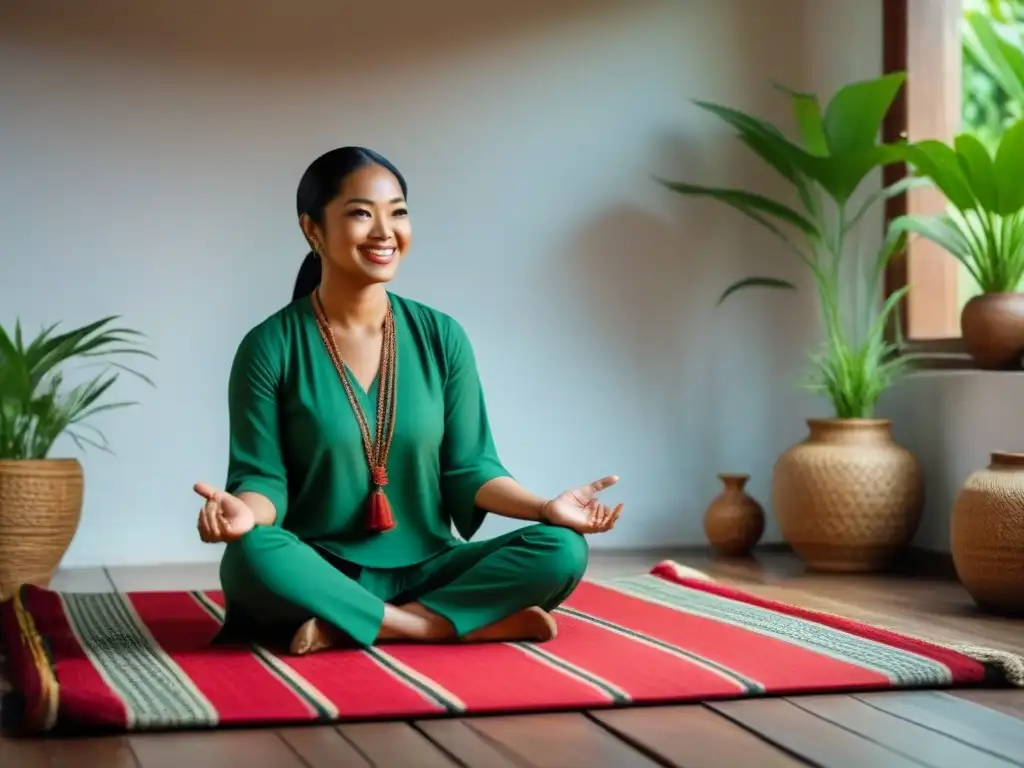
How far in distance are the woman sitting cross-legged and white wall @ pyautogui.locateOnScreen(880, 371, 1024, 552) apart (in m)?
1.80

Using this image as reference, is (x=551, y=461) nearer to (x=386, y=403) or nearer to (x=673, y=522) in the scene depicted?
(x=673, y=522)

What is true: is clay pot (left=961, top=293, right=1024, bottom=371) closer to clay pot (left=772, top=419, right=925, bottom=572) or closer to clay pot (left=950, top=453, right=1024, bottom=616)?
clay pot (left=772, top=419, right=925, bottom=572)

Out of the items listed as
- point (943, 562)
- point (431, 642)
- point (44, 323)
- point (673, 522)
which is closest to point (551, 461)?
point (673, 522)

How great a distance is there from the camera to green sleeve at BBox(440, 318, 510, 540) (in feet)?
9.87

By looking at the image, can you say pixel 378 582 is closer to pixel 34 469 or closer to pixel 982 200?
pixel 34 469

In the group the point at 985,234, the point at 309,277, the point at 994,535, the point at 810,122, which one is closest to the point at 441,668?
the point at 309,277

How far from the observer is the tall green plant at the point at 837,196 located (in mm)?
4426

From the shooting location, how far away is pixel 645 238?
4.91 meters

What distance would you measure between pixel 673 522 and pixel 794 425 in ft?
1.84

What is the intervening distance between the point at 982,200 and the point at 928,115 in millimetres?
722

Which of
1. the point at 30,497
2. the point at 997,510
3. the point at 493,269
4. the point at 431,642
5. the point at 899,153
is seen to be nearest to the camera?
the point at 431,642

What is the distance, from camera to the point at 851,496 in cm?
430

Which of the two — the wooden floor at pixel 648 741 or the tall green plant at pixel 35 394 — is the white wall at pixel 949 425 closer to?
the wooden floor at pixel 648 741

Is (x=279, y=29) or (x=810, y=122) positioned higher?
(x=279, y=29)
